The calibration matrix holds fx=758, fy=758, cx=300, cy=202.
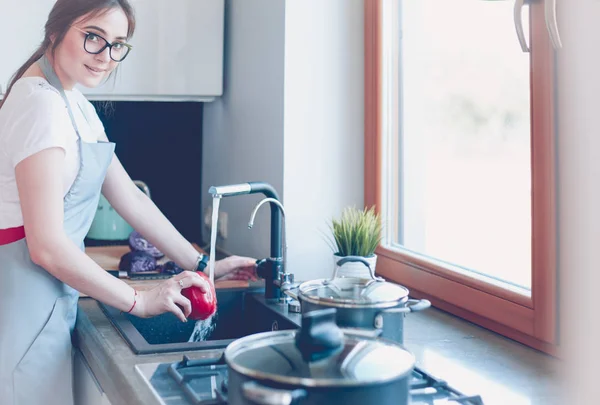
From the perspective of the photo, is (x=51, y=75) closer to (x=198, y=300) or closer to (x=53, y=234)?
(x=53, y=234)

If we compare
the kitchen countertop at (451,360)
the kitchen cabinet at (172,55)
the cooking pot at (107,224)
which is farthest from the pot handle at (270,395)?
the cooking pot at (107,224)

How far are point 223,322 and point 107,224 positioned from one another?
823 millimetres

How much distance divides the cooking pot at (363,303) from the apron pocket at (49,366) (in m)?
0.57

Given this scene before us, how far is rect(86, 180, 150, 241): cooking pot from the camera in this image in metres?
2.49

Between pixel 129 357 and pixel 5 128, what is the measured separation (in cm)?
51

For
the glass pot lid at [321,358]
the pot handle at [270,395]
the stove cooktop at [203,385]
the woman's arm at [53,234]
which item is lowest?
the stove cooktop at [203,385]

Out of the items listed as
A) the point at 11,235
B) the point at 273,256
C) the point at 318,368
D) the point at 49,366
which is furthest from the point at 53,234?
the point at 318,368

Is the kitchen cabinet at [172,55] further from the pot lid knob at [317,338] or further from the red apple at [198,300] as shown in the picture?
the pot lid knob at [317,338]

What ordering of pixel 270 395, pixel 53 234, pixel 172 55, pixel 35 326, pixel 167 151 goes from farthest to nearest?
1. pixel 167 151
2. pixel 172 55
3. pixel 35 326
4. pixel 53 234
5. pixel 270 395

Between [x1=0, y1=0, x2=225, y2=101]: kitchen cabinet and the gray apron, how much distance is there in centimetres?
82

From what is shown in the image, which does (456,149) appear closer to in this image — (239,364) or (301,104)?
(301,104)

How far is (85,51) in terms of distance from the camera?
155 cm

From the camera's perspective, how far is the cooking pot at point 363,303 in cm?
111

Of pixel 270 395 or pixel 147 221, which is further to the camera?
pixel 147 221
